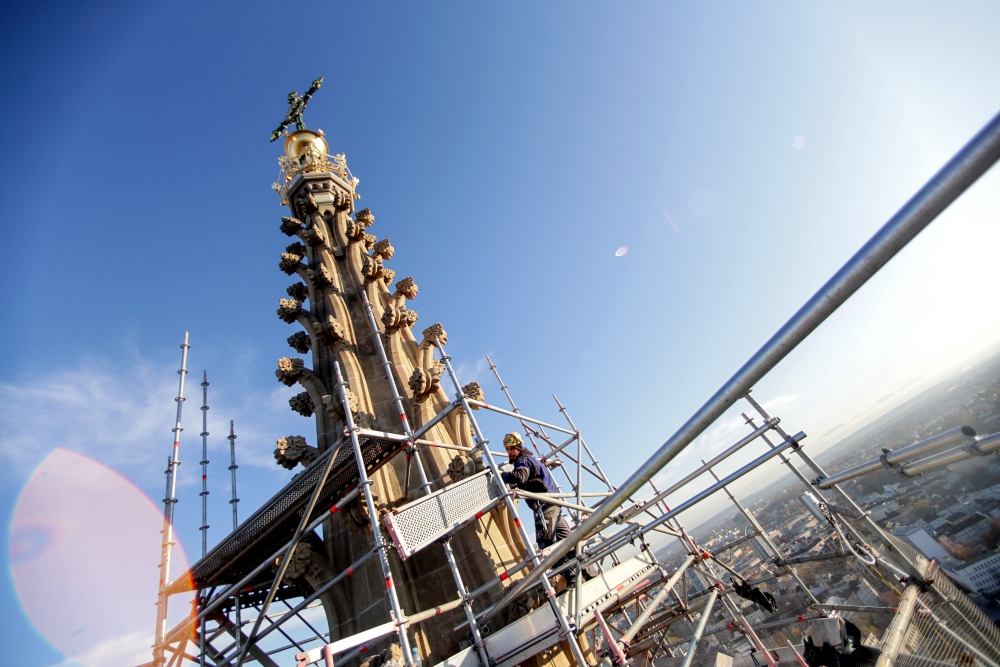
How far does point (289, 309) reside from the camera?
11.3m

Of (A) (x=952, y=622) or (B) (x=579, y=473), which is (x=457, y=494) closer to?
(B) (x=579, y=473)

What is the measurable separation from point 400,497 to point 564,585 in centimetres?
330

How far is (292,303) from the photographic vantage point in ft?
37.0

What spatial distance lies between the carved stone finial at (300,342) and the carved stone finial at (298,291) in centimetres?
162

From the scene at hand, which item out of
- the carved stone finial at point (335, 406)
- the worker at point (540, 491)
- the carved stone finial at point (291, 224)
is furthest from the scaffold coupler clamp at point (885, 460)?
the carved stone finial at point (291, 224)

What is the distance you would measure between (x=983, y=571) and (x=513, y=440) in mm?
28379

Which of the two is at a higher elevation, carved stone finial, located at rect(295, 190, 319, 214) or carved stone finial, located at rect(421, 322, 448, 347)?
carved stone finial, located at rect(295, 190, 319, 214)

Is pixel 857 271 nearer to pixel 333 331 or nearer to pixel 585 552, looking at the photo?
pixel 585 552

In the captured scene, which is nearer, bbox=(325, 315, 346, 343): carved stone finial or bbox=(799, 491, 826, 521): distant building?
bbox=(799, 491, 826, 521): distant building

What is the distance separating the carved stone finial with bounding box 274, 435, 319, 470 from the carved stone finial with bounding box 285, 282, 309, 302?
5470 millimetres

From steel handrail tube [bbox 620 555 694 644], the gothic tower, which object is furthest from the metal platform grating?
steel handrail tube [bbox 620 555 694 644]

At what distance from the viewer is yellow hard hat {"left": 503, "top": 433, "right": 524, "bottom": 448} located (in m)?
7.71

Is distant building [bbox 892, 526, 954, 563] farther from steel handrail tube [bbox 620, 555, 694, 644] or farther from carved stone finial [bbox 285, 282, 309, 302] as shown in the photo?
carved stone finial [bbox 285, 282, 309, 302]

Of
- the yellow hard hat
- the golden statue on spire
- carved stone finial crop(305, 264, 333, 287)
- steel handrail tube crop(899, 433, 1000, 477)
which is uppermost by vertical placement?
the golden statue on spire
